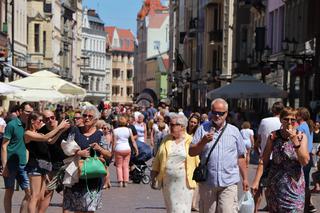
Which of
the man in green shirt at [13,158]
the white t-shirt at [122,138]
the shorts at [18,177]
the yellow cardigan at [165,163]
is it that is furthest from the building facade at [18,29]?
the yellow cardigan at [165,163]

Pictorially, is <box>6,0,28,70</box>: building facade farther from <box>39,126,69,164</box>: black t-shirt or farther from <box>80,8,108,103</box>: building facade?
<box>80,8,108,103</box>: building facade

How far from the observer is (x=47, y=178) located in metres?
13.4

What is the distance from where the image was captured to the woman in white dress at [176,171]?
12.0 meters

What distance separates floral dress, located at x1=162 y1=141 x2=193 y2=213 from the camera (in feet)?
39.4

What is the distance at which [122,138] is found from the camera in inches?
850

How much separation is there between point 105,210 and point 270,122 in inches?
123

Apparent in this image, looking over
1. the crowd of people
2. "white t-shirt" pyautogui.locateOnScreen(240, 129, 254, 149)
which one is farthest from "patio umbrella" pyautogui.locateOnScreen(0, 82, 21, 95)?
the crowd of people

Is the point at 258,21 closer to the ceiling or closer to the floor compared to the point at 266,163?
closer to the ceiling

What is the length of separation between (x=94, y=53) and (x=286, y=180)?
14032 centimetres

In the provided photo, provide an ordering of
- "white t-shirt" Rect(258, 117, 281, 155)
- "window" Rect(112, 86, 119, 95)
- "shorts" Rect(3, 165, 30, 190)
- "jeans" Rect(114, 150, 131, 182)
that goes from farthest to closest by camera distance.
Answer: "window" Rect(112, 86, 119, 95), "jeans" Rect(114, 150, 131, 182), "white t-shirt" Rect(258, 117, 281, 155), "shorts" Rect(3, 165, 30, 190)

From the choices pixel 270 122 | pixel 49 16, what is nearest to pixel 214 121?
pixel 270 122

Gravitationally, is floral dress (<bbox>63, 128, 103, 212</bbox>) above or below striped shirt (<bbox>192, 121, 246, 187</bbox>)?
below

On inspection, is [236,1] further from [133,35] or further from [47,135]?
[133,35]

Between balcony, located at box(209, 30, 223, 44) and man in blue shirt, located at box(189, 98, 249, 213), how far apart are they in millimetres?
60822
